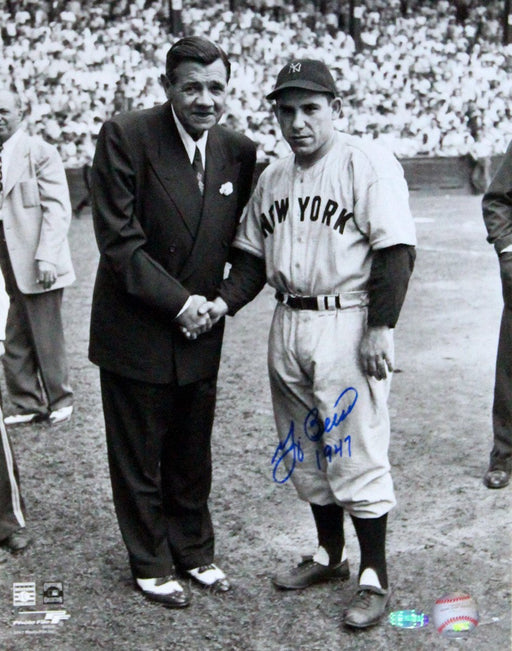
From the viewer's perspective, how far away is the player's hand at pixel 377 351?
3.48 metres

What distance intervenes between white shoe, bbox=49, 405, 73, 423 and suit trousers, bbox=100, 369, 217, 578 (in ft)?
7.17

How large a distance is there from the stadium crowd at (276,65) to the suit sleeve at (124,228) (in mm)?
12565

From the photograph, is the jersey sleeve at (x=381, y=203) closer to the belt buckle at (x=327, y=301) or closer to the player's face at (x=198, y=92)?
the belt buckle at (x=327, y=301)

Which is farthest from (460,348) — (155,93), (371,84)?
(371,84)

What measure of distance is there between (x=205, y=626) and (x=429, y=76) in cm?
1752

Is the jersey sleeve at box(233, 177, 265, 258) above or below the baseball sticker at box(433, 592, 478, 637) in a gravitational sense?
above

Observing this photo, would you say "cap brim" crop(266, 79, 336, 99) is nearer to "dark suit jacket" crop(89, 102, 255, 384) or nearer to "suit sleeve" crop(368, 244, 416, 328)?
"dark suit jacket" crop(89, 102, 255, 384)

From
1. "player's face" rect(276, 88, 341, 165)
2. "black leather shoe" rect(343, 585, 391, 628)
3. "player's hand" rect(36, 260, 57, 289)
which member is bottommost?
"black leather shoe" rect(343, 585, 391, 628)

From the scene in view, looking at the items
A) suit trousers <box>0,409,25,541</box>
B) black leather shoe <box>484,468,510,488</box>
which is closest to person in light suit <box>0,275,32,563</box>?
suit trousers <box>0,409,25,541</box>

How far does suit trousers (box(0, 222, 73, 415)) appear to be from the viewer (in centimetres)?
597

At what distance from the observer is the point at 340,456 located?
3598 millimetres

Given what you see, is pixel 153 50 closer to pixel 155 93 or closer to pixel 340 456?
pixel 155 93

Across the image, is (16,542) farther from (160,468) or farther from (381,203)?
(381,203)

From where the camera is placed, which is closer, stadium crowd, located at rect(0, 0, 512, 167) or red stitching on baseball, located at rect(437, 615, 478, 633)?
red stitching on baseball, located at rect(437, 615, 478, 633)
